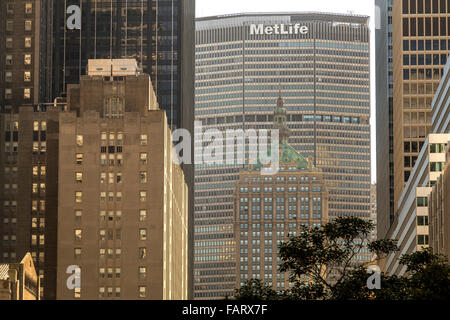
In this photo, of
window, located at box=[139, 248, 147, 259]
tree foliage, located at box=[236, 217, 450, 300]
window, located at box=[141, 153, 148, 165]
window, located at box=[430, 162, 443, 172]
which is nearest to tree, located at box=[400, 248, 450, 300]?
tree foliage, located at box=[236, 217, 450, 300]

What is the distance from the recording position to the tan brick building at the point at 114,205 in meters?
187

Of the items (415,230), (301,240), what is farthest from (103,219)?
(301,240)

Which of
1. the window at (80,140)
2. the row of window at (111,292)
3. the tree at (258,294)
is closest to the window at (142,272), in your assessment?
the row of window at (111,292)

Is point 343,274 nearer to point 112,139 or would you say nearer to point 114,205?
point 114,205

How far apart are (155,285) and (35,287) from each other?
66.5 ft

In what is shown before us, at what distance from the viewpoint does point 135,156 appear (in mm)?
195500

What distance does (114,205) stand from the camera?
193250mm

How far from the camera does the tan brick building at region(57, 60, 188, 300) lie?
614ft

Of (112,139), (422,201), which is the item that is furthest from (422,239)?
(112,139)

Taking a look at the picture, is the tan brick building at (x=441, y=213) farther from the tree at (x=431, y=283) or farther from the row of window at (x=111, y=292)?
the row of window at (x=111, y=292)

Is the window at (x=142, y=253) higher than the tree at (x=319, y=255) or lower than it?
lower

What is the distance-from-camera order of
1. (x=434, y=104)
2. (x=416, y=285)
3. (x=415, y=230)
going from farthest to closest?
1. (x=434, y=104)
2. (x=415, y=230)
3. (x=416, y=285)

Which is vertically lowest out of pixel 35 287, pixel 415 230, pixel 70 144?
pixel 35 287
